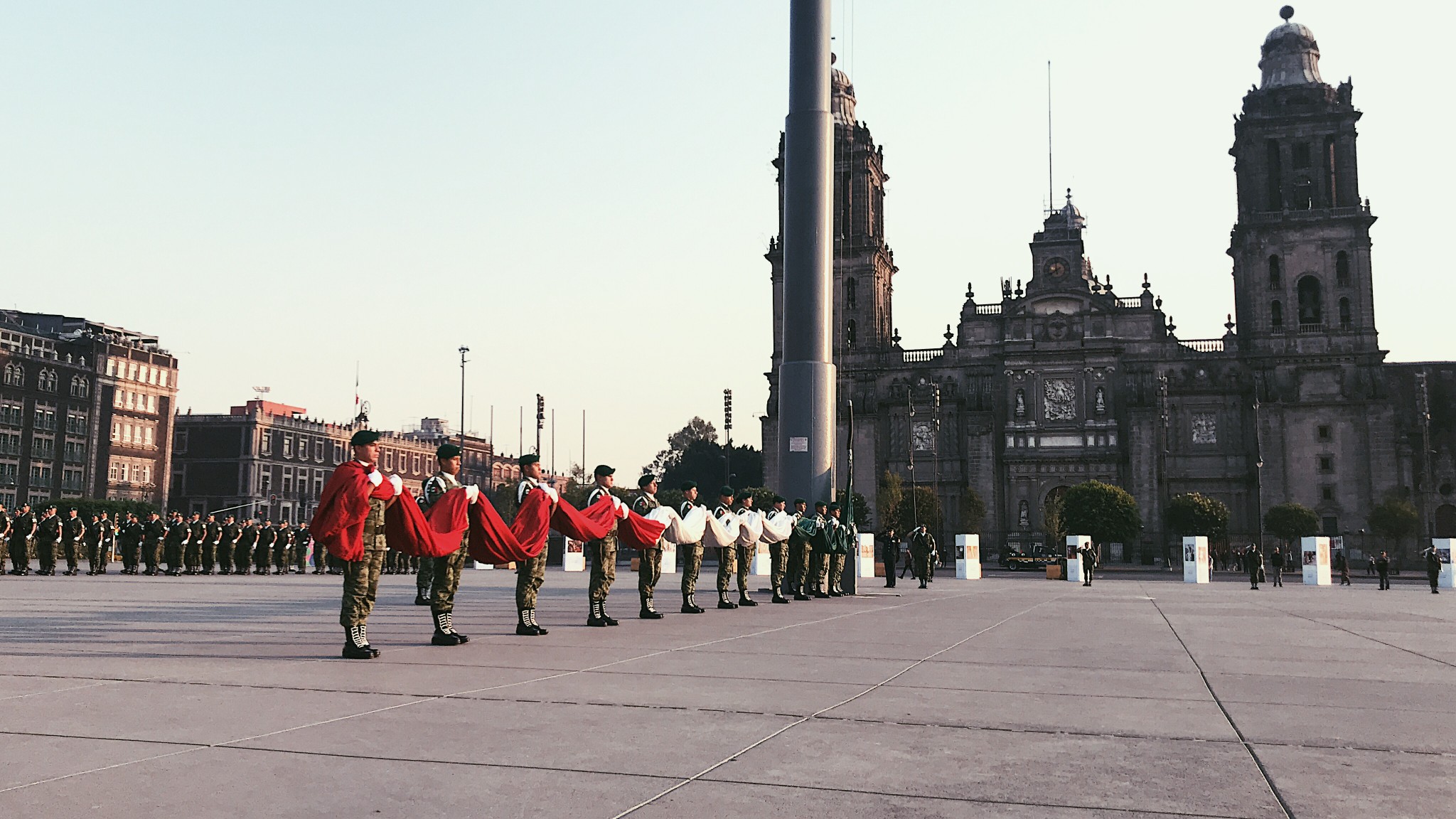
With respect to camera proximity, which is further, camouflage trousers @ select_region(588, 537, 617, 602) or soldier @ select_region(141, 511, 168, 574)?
soldier @ select_region(141, 511, 168, 574)

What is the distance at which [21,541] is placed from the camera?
2808cm

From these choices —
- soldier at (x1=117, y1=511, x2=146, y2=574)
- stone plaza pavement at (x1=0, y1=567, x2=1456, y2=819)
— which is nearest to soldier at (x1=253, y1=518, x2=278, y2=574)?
soldier at (x1=117, y1=511, x2=146, y2=574)

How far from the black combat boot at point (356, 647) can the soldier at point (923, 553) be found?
76.7 feet

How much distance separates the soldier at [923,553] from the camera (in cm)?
3128

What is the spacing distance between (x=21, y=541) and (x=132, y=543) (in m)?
2.83

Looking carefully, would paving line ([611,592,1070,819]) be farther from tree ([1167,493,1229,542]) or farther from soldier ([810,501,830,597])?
tree ([1167,493,1229,542])

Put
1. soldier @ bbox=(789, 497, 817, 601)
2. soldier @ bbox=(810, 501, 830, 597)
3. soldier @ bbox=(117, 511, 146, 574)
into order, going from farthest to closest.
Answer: soldier @ bbox=(117, 511, 146, 574) < soldier @ bbox=(810, 501, 830, 597) < soldier @ bbox=(789, 497, 817, 601)

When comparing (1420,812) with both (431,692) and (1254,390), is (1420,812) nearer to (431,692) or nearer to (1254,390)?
(431,692)

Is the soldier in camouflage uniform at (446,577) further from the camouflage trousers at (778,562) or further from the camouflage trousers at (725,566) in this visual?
the camouflage trousers at (778,562)

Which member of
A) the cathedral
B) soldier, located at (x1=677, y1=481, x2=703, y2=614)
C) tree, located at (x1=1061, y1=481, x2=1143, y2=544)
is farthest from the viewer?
the cathedral

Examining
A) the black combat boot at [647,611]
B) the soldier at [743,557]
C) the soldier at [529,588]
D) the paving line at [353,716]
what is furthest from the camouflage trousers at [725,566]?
the soldier at [529,588]

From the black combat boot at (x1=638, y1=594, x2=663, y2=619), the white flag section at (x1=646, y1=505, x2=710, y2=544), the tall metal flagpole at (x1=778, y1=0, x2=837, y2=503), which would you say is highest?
the tall metal flagpole at (x1=778, y1=0, x2=837, y2=503)

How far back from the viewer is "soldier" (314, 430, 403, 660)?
9.09 m

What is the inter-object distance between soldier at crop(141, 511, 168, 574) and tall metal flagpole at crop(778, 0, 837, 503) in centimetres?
1816
